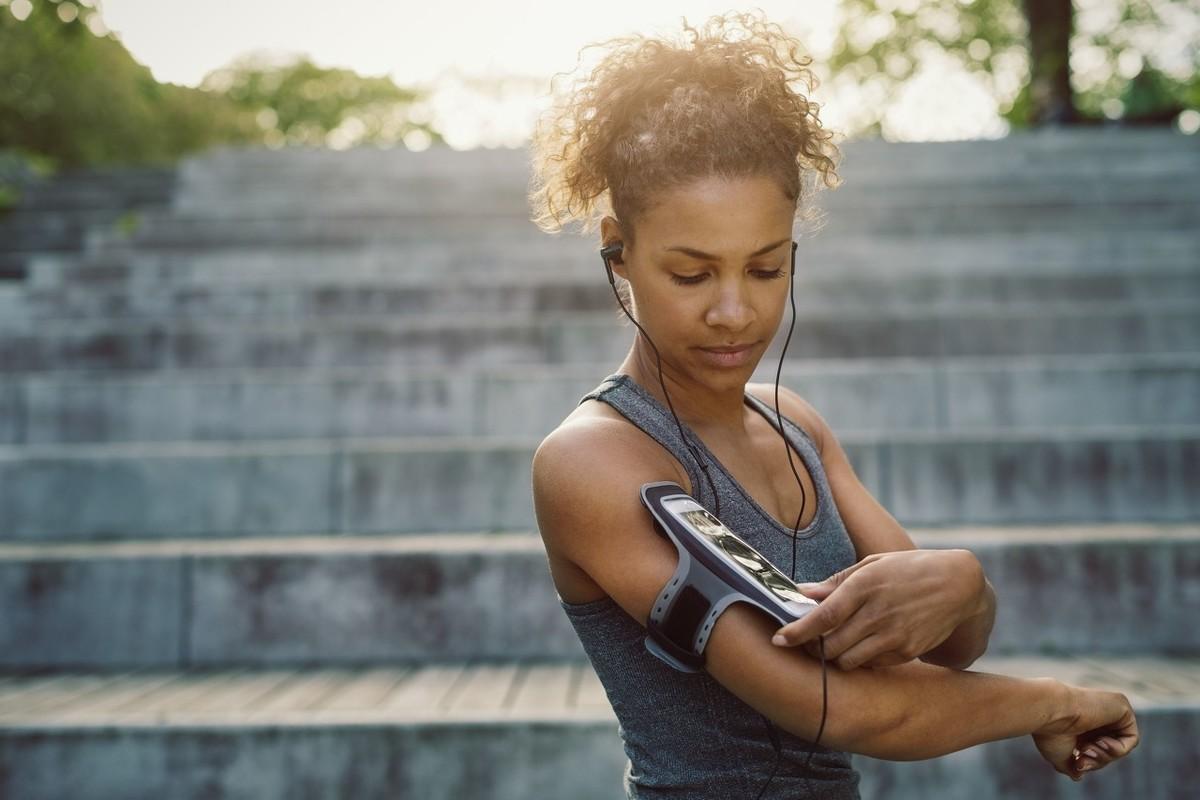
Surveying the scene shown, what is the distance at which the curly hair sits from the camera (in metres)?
1.24

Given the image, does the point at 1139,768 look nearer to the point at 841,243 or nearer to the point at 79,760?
the point at 79,760

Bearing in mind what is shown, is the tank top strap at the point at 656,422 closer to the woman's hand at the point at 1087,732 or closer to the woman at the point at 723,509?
the woman at the point at 723,509

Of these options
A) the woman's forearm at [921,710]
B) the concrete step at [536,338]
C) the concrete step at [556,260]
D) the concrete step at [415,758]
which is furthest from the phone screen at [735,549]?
the concrete step at [556,260]

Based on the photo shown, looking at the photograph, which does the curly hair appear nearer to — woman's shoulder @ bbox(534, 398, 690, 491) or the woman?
the woman

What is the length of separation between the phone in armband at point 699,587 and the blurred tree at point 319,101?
34698 millimetres

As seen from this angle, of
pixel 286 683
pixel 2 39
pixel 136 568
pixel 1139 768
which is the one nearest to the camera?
pixel 1139 768

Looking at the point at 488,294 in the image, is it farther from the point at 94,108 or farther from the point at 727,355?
the point at 94,108

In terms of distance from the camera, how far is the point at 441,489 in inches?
142

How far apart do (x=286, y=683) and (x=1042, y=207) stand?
6.31 metres

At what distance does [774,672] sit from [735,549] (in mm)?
147

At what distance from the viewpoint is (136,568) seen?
122 inches

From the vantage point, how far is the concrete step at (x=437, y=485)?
3521 mm

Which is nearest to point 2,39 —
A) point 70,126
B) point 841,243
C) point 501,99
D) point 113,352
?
point 70,126

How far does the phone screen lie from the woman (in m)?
0.04
